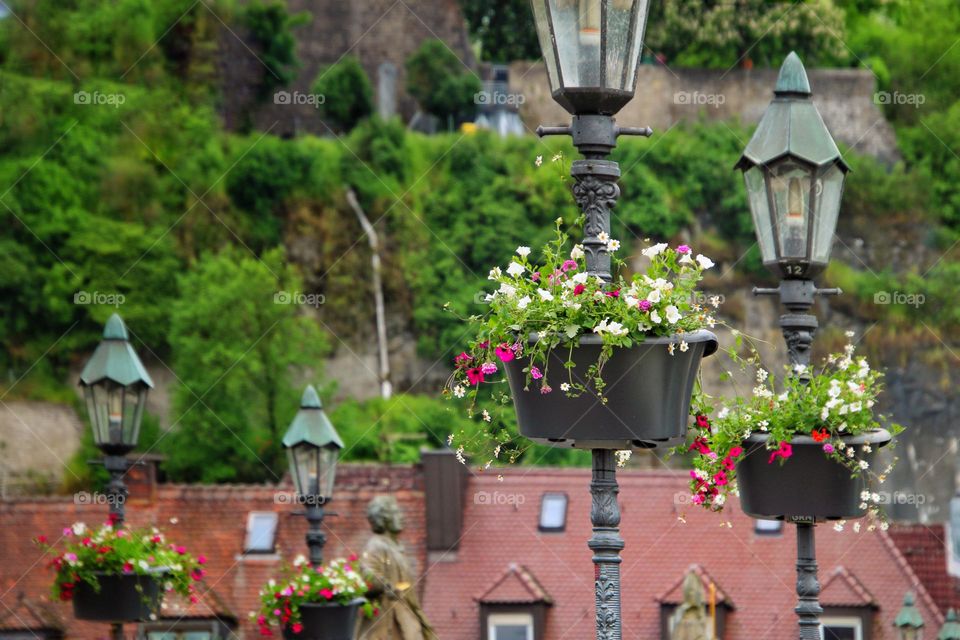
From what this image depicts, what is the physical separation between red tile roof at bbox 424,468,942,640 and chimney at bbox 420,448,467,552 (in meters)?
0.19

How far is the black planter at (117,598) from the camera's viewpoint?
1244cm

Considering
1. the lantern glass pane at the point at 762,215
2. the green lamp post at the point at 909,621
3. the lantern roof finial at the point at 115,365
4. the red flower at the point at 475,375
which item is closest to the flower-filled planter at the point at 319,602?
the lantern roof finial at the point at 115,365

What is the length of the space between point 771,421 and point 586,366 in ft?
7.56

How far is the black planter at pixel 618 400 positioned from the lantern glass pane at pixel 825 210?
3018mm

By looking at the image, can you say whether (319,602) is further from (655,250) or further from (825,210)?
(655,250)

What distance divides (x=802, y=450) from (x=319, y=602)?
20.3ft

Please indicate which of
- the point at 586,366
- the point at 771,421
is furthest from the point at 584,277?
the point at 771,421

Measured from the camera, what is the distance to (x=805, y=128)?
31.4 ft

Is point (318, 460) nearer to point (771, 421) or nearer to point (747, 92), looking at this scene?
point (771, 421)

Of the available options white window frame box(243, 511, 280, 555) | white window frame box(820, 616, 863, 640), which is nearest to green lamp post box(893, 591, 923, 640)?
white window frame box(820, 616, 863, 640)

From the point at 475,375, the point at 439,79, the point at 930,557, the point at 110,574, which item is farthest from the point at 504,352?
the point at 439,79

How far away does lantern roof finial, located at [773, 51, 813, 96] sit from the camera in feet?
31.4

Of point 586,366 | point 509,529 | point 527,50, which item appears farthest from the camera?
point 527,50

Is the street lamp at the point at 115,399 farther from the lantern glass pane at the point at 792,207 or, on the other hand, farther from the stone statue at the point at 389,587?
the lantern glass pane at the point at 792,207
